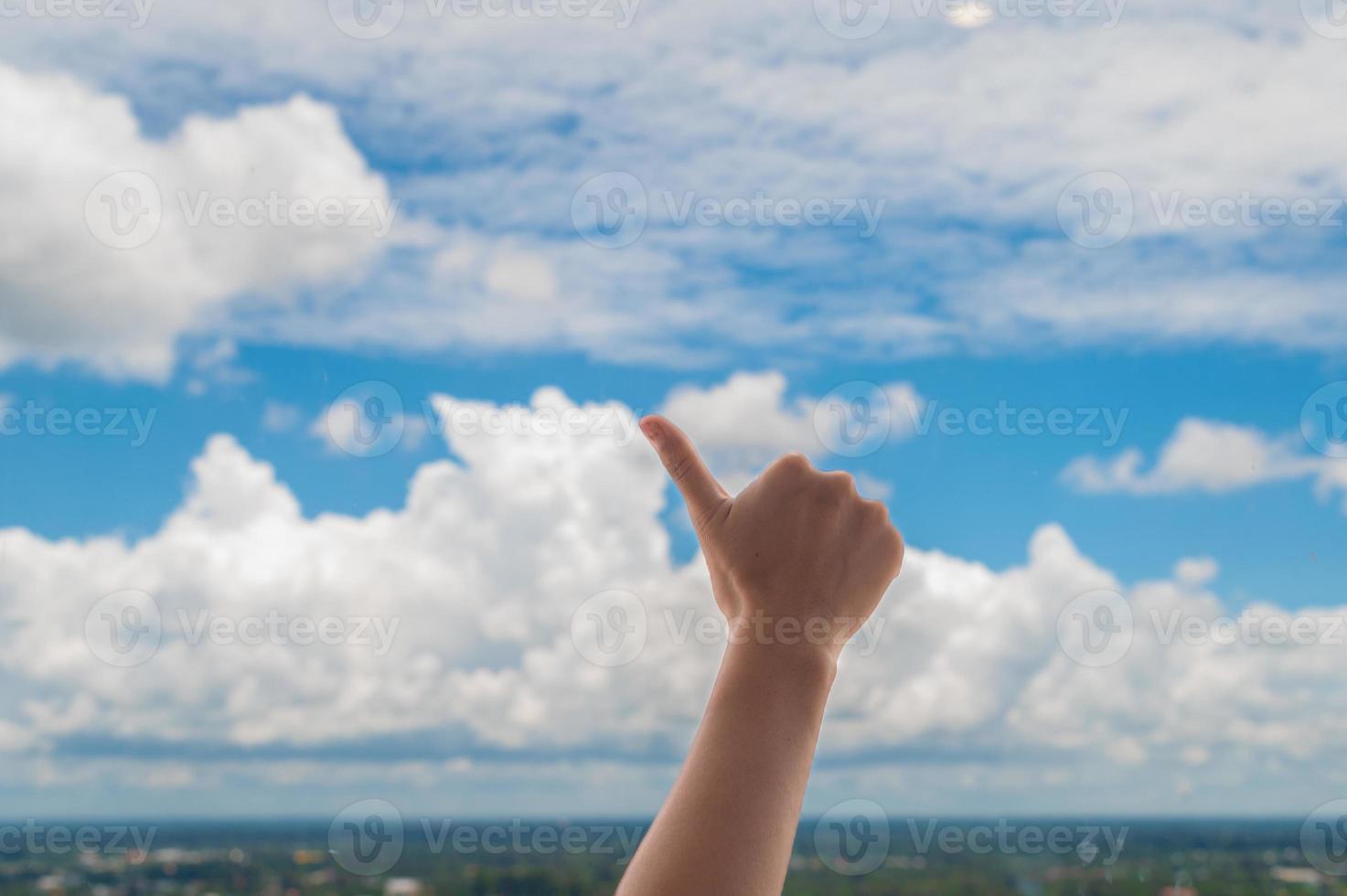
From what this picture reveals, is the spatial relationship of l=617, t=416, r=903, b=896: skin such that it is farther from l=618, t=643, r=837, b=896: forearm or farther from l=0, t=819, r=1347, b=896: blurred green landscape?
l=0, t=819, r=1347, b=896: blurred green landscape

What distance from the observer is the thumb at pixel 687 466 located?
0.59 m

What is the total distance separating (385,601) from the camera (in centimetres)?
228

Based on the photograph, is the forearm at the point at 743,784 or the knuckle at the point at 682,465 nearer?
the forearm at the point at 743,784

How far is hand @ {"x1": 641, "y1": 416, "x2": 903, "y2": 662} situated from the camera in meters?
0.55

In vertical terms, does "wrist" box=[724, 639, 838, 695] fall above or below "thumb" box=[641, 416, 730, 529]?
below

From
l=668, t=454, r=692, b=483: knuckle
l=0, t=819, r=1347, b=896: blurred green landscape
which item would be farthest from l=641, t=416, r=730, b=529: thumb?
l=0, t=819, r=1347, b=896: blurred green landscape

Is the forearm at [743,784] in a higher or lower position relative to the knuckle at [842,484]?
lower

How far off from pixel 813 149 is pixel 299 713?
149 cm

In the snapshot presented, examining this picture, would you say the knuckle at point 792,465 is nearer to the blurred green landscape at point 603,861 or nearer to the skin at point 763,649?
the skin at point 763,649

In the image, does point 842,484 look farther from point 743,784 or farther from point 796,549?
point 743,784

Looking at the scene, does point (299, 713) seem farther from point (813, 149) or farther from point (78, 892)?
point (813, 149)

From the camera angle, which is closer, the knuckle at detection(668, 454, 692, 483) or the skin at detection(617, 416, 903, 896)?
the skin at detection(617, 416, 903, 896)

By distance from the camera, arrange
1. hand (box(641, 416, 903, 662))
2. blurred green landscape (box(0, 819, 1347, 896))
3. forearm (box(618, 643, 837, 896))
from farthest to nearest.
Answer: blurred green landscape (box(0, 819, 1347, 896))
hand (box(641, 416, 903, 662))
forearm (box(618, 643, 837, 896))

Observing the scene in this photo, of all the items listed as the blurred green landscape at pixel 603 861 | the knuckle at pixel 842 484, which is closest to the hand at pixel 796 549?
the knuckle at pixel 842 484
